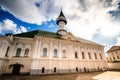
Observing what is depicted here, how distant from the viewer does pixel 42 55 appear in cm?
1692

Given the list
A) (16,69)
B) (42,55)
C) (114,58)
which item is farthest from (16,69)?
(114,58)

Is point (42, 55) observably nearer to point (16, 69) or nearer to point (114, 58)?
point (16, 69)

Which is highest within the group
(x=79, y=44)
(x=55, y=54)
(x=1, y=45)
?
(x=79, y=44)

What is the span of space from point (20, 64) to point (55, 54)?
27.0 feet

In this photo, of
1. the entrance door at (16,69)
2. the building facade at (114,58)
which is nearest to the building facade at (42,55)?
the entrance door at (16,69)

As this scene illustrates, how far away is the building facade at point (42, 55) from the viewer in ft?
49.8

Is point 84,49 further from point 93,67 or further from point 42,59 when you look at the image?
point 42,59

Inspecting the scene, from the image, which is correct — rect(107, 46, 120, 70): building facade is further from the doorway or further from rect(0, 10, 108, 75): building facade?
the doorway

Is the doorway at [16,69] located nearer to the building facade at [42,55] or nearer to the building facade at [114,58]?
the building facade at [42,55]

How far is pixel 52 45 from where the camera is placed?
18.7 metres

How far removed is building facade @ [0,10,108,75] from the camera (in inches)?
597

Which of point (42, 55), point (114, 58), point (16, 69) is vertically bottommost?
point (16, 69)

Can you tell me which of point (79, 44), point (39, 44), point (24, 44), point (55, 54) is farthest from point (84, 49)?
point (24, 44)

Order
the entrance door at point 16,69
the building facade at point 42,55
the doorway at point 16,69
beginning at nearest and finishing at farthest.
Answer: the building facade at point 42,55
the doorway at point 16,69
the entrance door at point 16,69
